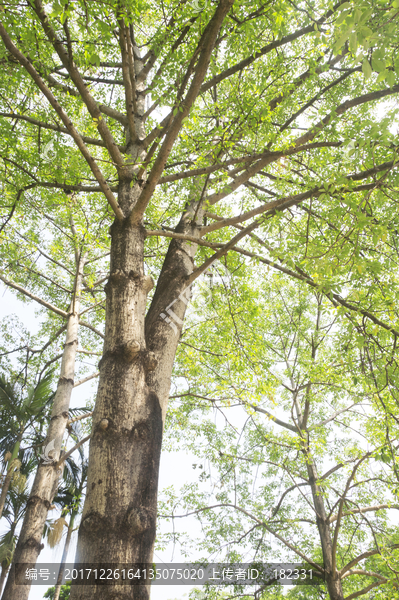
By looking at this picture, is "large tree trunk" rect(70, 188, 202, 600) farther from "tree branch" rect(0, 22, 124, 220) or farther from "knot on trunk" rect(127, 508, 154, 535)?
"tree branch" rect(0, 22, 124, 220)

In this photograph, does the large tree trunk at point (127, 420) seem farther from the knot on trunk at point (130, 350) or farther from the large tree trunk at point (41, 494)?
the large tree trunk at point (41, 494)

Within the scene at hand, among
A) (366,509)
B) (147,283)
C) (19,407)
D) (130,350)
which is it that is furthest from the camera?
(19,407)

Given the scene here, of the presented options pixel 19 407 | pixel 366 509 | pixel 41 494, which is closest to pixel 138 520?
pixel 41 494

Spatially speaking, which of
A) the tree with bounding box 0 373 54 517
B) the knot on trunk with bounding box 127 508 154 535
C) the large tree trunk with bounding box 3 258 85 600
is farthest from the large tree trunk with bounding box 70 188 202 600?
the tree with bounding box 0 373 54 517

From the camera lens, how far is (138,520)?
1715 mm

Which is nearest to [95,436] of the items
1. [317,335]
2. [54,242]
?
[54,242]

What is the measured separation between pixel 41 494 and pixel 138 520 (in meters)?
3.69

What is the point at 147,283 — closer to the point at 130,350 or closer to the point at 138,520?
the point at 130,350

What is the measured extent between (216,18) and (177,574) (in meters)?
4.29

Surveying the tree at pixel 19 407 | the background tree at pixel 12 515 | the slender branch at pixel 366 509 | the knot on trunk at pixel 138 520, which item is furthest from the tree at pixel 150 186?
the background tree at pixel 12 515

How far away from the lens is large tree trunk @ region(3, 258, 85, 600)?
162 inches

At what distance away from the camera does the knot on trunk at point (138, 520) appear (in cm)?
170

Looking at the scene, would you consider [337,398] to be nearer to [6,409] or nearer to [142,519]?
[142,519]

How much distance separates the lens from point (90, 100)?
2805 millimetres
